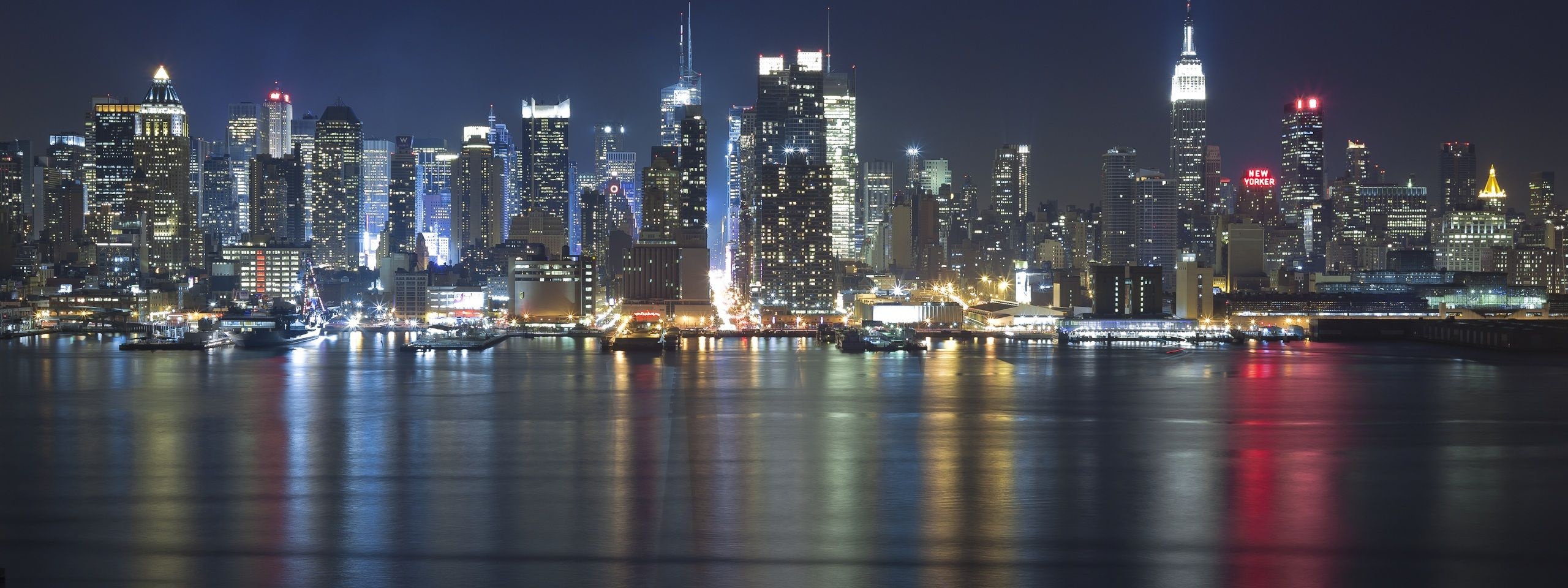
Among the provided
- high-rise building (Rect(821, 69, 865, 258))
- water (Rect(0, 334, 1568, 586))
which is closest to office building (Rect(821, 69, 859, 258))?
high-rise building (Rect(821, 69, 865, 258))

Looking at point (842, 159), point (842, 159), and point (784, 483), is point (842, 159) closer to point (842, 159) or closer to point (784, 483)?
point (842, 159)

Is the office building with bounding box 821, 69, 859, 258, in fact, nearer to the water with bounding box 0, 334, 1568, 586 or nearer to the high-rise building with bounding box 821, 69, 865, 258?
the high-rise building with bounding box 821, 69, 865, 258

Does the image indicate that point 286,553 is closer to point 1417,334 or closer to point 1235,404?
point 1235,404

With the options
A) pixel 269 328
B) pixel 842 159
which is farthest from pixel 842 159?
pixel 269 328

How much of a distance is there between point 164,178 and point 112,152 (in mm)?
5723

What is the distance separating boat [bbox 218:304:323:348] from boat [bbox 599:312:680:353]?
13.9 meters

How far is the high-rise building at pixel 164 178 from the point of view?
10869 cm

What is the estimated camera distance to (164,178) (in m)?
112

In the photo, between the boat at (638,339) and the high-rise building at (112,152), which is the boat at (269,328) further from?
the high-rise building at (112,152)

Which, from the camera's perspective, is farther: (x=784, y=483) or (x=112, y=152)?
(x=112, y=152)

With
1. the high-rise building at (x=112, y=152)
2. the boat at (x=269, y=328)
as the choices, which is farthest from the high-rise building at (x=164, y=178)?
the boat at (x=269, y=328)

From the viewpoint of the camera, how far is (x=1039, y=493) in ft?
53.8

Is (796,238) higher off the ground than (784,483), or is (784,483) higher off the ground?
(796,238)

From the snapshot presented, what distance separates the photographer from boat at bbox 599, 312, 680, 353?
5412 centimetres
